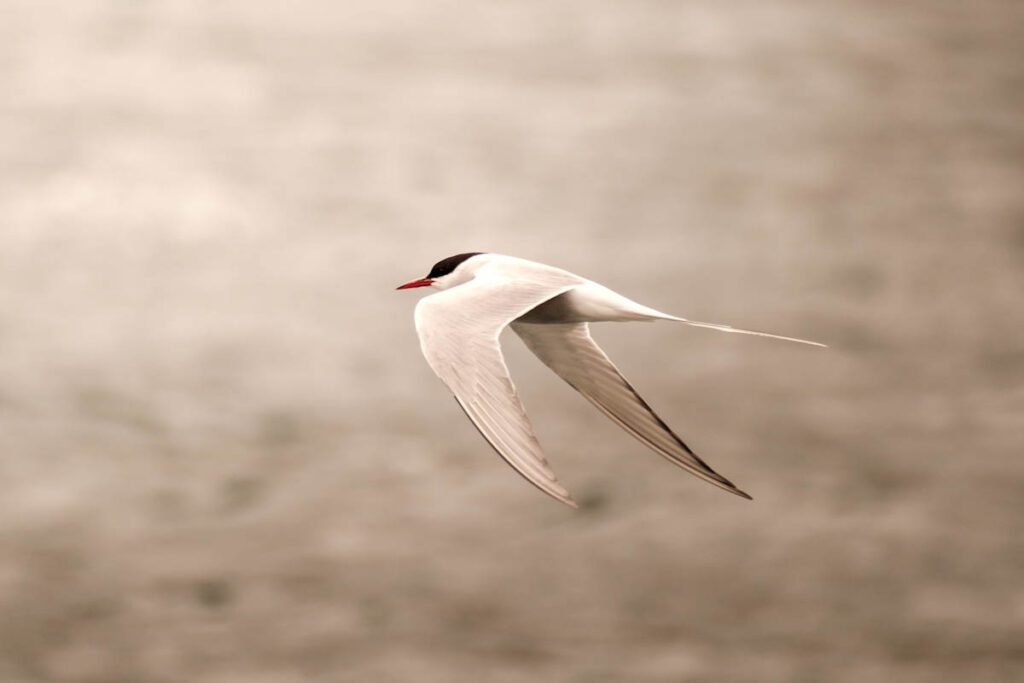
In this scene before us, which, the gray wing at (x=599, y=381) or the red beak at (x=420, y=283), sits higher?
the red beak at (x=420, y=283)

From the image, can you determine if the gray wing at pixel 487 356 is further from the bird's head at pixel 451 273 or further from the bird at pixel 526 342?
the bird's head at pixel 451 273

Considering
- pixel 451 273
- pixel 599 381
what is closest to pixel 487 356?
pixel 599 381

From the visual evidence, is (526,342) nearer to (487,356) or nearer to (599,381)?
(599,381)

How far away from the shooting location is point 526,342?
214 inches

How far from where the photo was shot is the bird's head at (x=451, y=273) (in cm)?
528

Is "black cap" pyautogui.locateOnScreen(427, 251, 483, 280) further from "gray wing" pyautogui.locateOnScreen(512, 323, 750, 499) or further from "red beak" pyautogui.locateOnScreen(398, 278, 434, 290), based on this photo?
"gray wing" pyautogui.locateOnScreen(512, 323, 750, 499)

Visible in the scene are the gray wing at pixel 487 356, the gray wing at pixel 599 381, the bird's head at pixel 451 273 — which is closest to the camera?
the gray wing at pixel 487 356

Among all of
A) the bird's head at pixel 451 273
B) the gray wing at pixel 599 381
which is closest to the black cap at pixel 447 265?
the bird's head at pixel 451 273

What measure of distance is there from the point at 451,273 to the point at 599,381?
28.0 inches

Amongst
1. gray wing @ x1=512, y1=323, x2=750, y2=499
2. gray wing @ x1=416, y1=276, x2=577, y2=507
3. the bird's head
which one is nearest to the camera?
gray wing @ x1=416, y1=276, x2=577, y2=507

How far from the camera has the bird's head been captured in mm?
5281

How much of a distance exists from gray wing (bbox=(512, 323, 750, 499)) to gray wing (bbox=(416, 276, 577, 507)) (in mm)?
425

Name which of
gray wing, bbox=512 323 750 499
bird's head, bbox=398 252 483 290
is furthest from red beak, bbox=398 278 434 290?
gray wing, bbox=512 323 750 499

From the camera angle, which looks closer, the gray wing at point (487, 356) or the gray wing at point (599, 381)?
the gray wing at point (487, 356)
